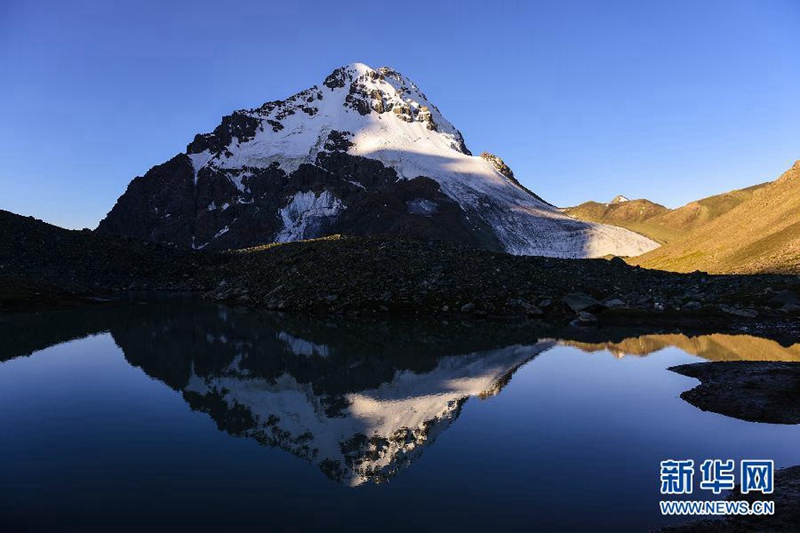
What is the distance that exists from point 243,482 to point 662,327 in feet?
155

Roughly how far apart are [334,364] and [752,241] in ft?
455

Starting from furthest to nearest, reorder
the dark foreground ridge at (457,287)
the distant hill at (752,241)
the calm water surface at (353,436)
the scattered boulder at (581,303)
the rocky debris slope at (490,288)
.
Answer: the distant hill at (752,241)
the scattered boulder at (581,303)
the rocky debris slope at (490,288)
the dark foreground ridge at (457,287)
the calm water surface at (353,436)

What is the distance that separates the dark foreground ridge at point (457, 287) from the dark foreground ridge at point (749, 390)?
2107cm

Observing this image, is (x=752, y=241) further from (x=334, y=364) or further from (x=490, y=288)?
(x=334, y=364)

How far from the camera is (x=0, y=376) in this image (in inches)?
1094

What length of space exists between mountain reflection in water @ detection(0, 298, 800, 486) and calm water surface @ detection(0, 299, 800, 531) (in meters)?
0.17

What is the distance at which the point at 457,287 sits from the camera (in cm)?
6009

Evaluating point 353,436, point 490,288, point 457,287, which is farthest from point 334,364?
point 490,288

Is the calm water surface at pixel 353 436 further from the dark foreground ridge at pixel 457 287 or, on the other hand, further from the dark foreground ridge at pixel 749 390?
the dark foreground ridge at pixel 457 287

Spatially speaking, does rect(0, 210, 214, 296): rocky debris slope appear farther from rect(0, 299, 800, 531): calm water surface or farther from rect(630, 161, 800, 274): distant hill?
rect(630, 161, 800, 274): distant hill

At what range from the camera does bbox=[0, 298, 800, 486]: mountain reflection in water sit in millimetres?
18578

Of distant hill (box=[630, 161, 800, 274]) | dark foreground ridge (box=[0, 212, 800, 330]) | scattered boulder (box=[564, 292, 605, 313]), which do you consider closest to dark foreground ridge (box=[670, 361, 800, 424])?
dark foreground ridge (box=[0, 212, 800, 330])

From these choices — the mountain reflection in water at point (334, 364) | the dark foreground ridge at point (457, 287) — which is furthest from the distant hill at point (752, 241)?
the mountain reflection in water at point (334, 364)

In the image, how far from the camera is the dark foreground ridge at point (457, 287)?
182ft
